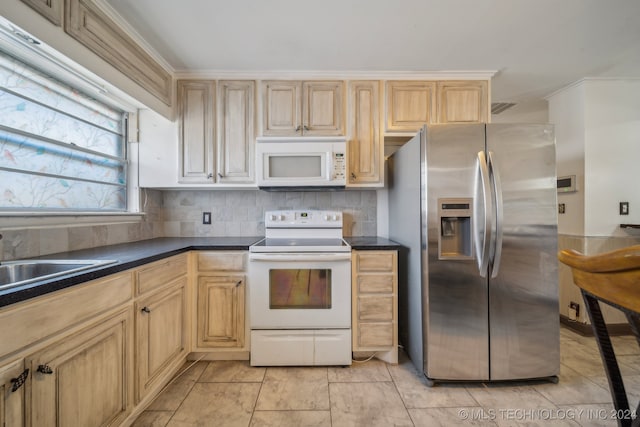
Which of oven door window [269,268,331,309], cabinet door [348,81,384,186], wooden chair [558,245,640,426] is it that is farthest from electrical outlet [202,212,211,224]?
wooden chair [558,245,640,426]

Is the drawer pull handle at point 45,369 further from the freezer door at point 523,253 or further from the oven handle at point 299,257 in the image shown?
the freezer door at point 523,253

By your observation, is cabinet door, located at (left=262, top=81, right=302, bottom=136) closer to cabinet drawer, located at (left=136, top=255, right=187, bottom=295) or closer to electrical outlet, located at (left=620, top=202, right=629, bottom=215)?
cabinet drawer, located at (left=136, top=255, right=187, bottom=295)

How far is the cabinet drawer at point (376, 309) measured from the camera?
1.87m

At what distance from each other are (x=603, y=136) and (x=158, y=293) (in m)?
3.86

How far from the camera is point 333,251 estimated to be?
1827mm

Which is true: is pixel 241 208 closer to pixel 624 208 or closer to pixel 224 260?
pixel 224 260

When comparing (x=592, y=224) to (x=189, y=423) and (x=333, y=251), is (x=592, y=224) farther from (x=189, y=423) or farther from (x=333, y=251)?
(x=189, y=423)

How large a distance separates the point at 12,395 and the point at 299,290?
4.38 feet

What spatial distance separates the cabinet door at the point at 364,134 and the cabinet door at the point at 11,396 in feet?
6.52

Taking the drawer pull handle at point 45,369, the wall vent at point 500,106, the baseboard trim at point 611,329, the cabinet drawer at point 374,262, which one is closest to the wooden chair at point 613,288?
the cabinet drawer at point 374,262

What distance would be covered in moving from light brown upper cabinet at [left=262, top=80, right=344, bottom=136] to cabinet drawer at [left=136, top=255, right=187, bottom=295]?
122 centimetres

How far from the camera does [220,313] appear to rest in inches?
73.5

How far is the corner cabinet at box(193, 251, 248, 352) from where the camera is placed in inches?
73.3

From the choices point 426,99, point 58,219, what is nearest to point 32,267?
point 58,219
